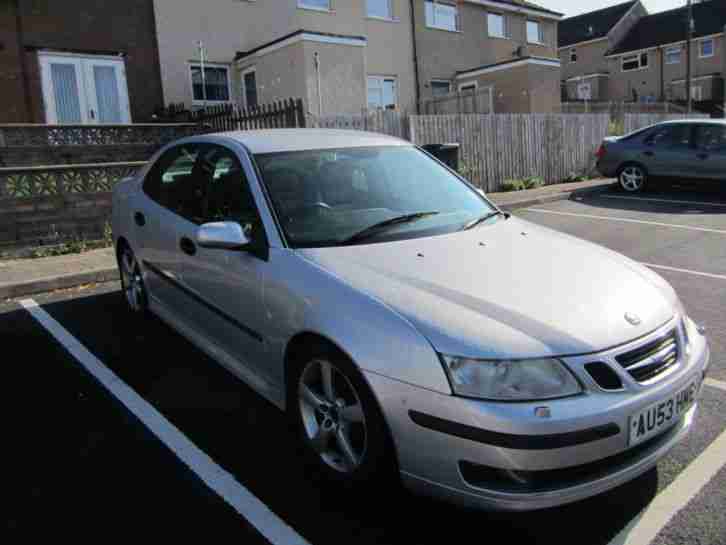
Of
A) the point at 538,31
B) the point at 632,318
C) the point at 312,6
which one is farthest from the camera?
the point at 538,31

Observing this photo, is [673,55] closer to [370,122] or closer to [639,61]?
[639,61]

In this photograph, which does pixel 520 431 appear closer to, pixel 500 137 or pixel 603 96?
pixel 500 137

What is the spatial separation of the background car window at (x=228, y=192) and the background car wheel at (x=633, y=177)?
443 inches

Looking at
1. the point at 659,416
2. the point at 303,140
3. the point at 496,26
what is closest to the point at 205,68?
the point at 496,26

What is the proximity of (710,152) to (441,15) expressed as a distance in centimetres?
1342

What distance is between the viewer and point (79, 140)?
13.2 meters

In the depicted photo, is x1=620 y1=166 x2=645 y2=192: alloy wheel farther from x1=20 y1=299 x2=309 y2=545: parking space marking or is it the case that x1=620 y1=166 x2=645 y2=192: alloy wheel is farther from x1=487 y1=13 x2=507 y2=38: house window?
x1=487 y1=13 x2=507 y2=38: house window

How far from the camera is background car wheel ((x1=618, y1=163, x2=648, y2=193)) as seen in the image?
13109 millimetres

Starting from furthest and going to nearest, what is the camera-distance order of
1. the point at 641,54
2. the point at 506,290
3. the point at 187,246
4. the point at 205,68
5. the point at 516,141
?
the point at 641,54 < the point at 205,68 < the point at 516,141 < the point at 187,246 < the point at 506,290

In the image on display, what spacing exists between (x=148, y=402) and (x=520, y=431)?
253cm

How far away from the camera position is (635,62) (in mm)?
45625

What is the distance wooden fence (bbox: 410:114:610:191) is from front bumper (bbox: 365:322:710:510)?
1031cm

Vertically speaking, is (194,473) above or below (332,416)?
below

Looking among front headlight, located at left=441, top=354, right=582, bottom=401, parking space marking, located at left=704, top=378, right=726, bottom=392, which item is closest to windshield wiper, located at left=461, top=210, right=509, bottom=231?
front headlight, located at left=441, top=354, right=582, bottom=401
